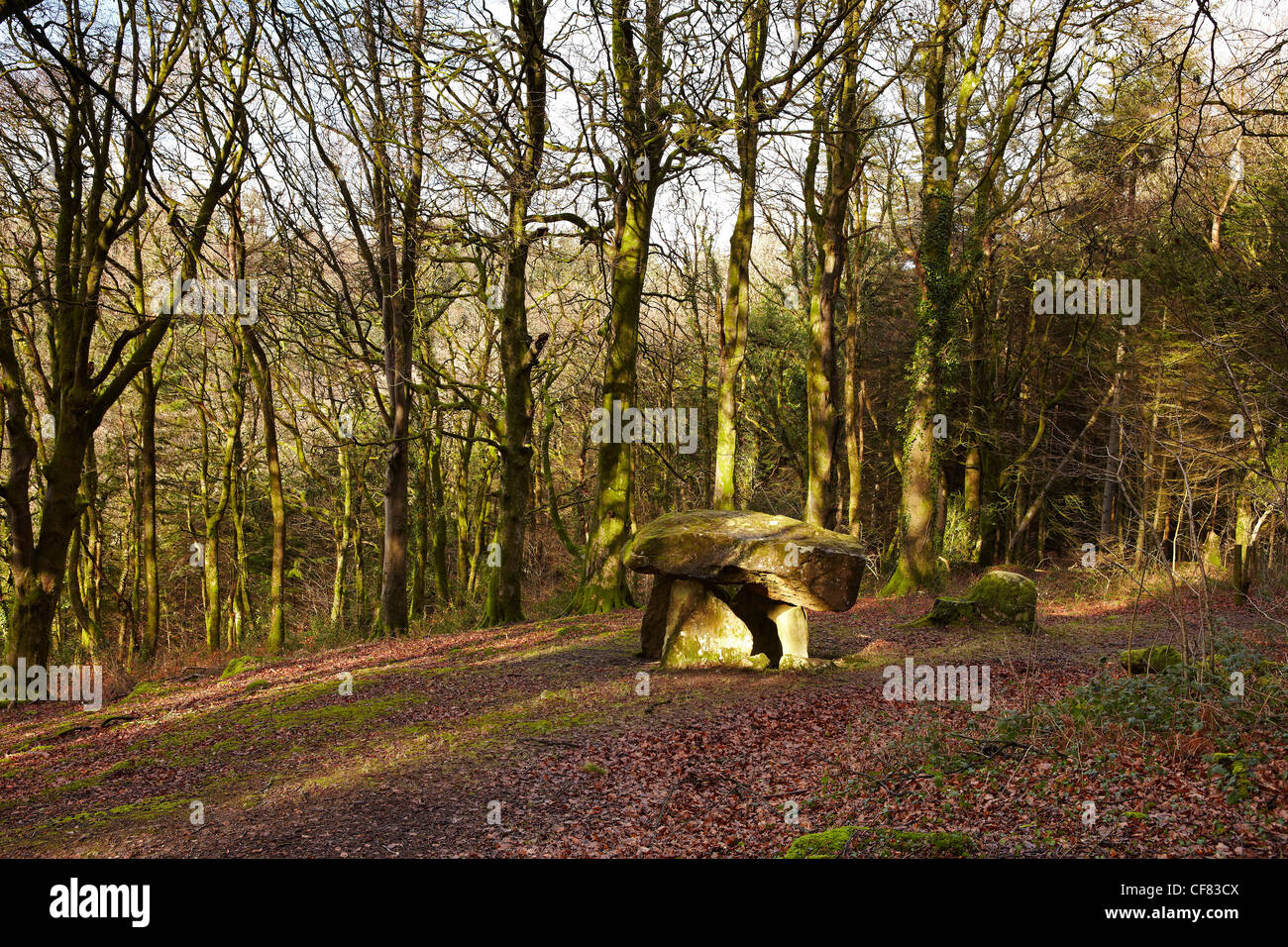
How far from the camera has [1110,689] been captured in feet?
18.8

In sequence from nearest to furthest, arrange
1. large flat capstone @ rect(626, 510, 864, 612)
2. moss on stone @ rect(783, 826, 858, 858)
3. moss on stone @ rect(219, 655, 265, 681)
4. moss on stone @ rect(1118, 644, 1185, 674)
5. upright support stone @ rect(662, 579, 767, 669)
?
moss on stone @ rect(783, 826, 858, 858) → moss on stone @ rect(1118, 644, 1185, 674) → large flat capstone @ rect(626, 510, 864, 612) → upright support stone @ rect(662, 579, 767, 669) → moss on stone @ rect(219, 655, 265, 681)

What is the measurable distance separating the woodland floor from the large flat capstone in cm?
94

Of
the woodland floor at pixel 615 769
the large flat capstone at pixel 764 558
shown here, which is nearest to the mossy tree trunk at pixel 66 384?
the woodland floor at pixel 615 769

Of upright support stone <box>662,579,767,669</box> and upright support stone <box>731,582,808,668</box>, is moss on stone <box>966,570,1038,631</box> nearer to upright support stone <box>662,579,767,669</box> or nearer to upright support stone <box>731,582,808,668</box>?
upright support stone <box>731,582,808,668</box>

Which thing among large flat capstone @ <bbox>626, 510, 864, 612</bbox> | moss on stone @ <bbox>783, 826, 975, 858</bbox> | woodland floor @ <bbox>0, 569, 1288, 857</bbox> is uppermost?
large flat capstone @ <bbox>626, 510, 864, 612</bbox>

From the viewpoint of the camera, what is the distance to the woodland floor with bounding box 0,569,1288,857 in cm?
436

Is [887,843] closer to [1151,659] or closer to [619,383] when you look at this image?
[1151,659]

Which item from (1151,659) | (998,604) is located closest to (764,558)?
(1151,659)

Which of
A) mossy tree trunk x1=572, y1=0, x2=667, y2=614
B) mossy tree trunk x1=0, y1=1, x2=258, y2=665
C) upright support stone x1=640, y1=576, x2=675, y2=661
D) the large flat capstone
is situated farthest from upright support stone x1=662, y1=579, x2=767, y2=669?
mossy tree trunk x1=0, y1=1, x2=258, y2=665

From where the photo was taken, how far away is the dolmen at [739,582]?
342 inches

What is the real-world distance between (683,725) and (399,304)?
989 cm
